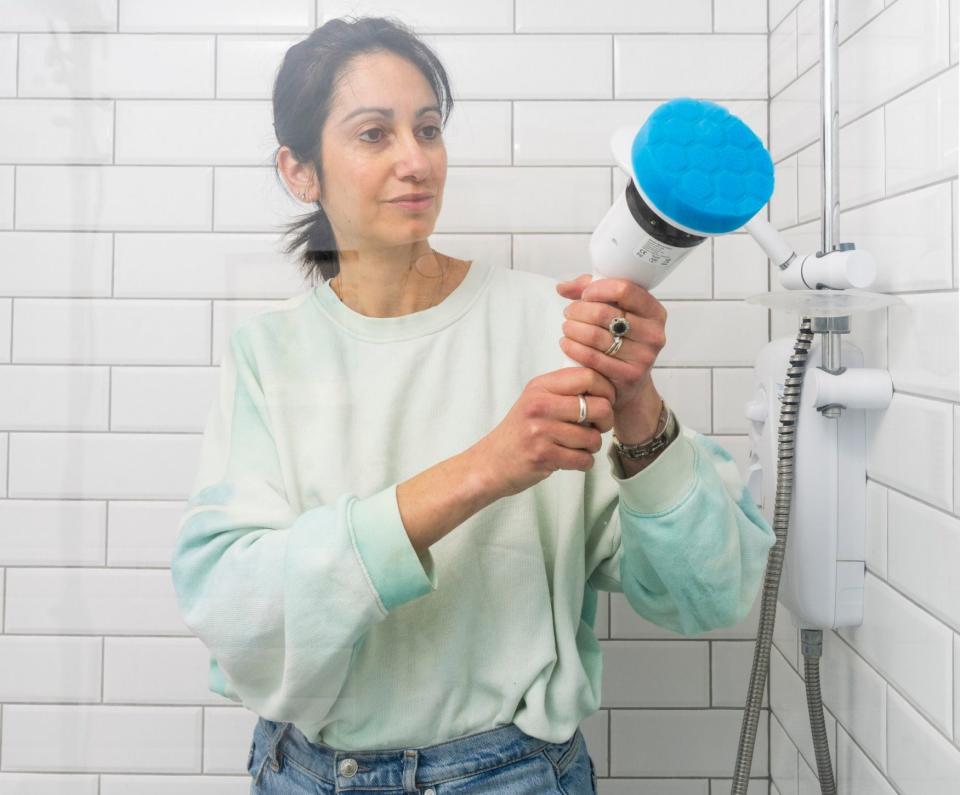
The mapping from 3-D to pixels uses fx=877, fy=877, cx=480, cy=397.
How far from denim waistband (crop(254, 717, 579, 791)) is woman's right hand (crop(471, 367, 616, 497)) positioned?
20cm

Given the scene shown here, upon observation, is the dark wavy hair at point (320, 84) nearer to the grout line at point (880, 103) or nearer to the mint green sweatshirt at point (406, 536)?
the mint green sweatshirt at point (406, 536)

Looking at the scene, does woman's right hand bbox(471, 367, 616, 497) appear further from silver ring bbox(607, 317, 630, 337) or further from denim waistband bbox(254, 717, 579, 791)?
denim waistband bbox(254, 717, 579, 791)

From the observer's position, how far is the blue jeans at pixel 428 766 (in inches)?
26.0

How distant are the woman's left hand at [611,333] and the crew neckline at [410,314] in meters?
0.08

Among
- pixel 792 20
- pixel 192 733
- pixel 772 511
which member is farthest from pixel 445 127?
pixel 192 733

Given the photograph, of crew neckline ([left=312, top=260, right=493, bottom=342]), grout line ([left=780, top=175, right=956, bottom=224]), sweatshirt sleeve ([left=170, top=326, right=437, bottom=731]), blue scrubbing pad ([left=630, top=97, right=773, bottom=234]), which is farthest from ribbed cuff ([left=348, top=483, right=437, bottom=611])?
grout line ([left=780, top=175, right=956, bottom=224])

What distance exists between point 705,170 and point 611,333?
136 mm

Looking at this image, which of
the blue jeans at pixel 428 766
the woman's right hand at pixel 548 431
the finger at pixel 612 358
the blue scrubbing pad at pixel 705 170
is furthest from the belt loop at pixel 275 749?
the blue scrubbing pad at pixel 705 170

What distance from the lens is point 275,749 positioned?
0.70m

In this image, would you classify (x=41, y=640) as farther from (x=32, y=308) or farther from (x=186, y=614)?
(x=32, y=308)

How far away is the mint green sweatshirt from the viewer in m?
0.63

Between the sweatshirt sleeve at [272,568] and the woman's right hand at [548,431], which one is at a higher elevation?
the woman's right hand at [548,431]

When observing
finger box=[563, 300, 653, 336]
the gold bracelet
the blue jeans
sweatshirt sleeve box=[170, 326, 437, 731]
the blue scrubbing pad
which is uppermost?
the blue scrubbing pad

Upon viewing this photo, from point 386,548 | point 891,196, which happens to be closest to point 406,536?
point 386,548
